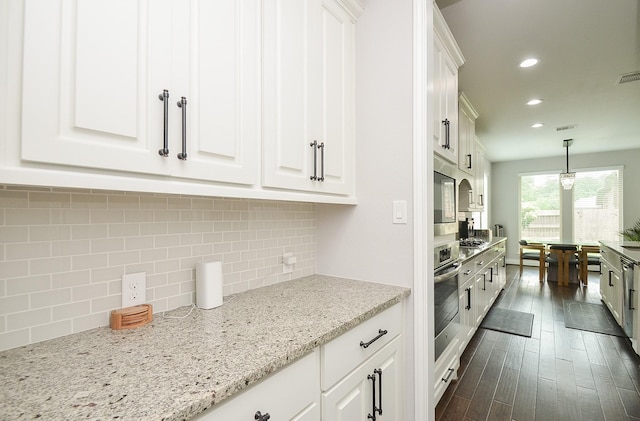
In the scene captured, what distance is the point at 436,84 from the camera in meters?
2.06

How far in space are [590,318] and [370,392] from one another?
4022mm

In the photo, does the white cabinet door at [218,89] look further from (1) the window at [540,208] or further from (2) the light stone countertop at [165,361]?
(1) the window at [540,208]

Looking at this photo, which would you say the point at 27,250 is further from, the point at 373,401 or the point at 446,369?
the point at 446,369

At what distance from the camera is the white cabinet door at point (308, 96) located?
1.26 m

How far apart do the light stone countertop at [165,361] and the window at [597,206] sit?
8.15 metres

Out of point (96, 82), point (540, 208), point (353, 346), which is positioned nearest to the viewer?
point (96, 82)

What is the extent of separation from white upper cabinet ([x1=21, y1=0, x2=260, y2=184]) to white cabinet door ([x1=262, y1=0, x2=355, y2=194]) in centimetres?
9

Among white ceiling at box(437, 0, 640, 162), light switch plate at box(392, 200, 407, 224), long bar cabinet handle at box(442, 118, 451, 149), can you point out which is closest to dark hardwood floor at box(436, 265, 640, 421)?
light switch plate at box(392, 200, 407, 224)

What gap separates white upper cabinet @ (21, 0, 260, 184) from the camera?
687mm

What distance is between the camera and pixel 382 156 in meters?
1.65

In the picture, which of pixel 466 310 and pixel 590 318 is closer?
pixel 466 310

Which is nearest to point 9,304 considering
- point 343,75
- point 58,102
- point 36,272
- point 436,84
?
point 36,272

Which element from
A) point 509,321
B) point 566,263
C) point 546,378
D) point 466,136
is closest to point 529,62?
point 466,136

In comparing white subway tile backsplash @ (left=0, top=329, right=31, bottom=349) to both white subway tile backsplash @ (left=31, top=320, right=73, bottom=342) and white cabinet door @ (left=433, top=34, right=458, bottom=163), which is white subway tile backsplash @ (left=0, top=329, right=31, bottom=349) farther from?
white cabinet door @ (left=433, top=34, right=458, bottom=163)
